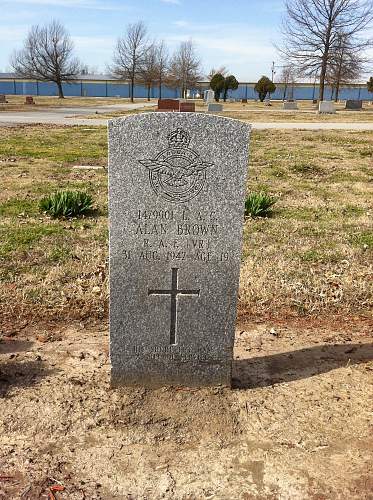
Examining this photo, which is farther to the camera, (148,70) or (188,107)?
(148,70)

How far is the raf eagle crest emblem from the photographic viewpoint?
2654 millimetres

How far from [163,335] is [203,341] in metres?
0.25

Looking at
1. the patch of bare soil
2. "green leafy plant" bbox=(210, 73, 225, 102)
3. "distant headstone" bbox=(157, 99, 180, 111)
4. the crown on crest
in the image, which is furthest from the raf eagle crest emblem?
"green leafy plant" bbox=(210, 73, 225, 102)

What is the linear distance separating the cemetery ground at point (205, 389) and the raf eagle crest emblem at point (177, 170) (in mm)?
1256

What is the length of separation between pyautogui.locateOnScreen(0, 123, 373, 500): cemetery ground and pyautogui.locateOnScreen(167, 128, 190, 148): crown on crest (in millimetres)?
1514

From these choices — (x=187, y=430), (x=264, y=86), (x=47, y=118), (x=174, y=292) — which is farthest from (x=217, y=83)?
(x=187, y=430)

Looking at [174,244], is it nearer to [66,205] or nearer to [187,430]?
[187,430]

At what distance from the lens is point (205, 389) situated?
3.13 m

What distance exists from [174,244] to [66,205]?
3.95m

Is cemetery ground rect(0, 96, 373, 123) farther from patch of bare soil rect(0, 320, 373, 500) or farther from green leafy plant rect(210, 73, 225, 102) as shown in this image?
patch of bare soil rect(0, 320, 373, 500)

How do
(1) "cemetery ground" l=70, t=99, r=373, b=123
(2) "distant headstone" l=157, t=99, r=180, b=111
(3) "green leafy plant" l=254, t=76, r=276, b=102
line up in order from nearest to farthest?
1. (2) "distant headstone" l=157, t=99, r=180, b=111
2. (1) "cemetery ground" l=70, t=99, r=373, b=123
3. (3) "green leafy plant" l=254, t=76, r=276, b=102

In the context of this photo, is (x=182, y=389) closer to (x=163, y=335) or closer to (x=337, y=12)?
(x=163, y=335)

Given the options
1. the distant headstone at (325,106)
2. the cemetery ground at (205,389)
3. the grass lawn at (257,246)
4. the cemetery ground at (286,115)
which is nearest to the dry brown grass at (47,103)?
the cemetery ground at (286,115)

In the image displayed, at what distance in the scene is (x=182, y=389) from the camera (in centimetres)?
311
